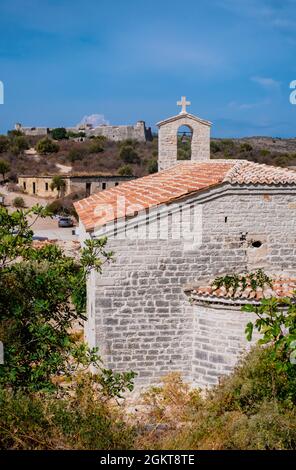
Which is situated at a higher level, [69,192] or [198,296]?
[69,192]

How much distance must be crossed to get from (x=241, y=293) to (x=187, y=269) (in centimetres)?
109

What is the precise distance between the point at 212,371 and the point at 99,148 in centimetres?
5436

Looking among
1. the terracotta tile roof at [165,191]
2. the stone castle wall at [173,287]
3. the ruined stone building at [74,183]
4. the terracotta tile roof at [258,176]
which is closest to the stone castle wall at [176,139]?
the terracotta tile roof at [165,191]

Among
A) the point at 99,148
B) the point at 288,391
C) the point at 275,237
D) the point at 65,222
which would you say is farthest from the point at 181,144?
the point at 288,391

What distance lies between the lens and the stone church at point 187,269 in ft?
32.7

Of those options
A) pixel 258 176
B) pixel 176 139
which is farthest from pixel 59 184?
pixel 258 176

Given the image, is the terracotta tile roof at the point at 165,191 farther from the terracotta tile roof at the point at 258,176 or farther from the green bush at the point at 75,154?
the green bush at the point at 75,154

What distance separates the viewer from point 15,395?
6.32 metres

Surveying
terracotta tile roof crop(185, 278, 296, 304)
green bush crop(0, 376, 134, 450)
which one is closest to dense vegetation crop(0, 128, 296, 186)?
terracotta tile roof crop(185, 278, 296, 304)

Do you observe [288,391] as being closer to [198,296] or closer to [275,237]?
[198,296]

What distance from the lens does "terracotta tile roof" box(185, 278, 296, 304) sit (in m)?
9.62

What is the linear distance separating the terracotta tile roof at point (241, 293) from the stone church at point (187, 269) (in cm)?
2

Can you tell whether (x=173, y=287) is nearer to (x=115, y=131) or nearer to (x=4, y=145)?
(x=4, y=145)

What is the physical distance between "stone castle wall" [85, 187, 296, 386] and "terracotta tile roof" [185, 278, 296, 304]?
0.26 meters
